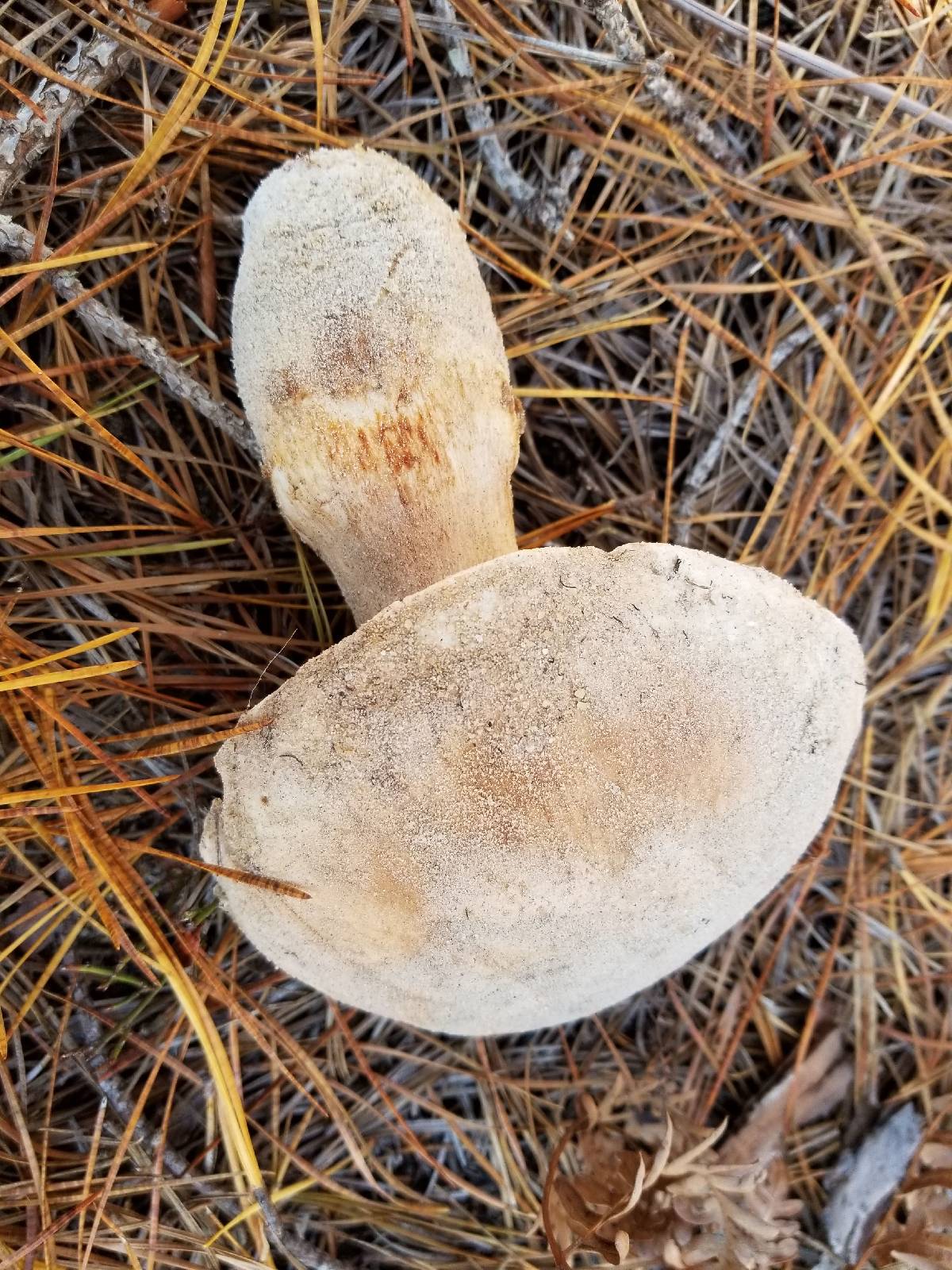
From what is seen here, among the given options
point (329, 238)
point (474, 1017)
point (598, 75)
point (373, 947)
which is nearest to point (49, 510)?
point (329, 238)

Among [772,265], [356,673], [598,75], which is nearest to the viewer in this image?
[356,673]

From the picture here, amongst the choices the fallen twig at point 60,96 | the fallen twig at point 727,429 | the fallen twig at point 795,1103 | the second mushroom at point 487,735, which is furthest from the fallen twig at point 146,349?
the fallen twig at point 795,1103

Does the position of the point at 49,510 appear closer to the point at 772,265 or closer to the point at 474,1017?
the point at 474,1017

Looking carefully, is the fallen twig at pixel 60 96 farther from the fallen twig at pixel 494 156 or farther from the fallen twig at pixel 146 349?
the fallen twig at pixel 494 156

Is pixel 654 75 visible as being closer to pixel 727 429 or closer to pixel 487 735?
pixel 727 429

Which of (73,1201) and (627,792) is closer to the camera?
(627,792)

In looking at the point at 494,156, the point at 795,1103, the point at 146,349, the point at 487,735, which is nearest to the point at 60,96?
the point at 146,349
